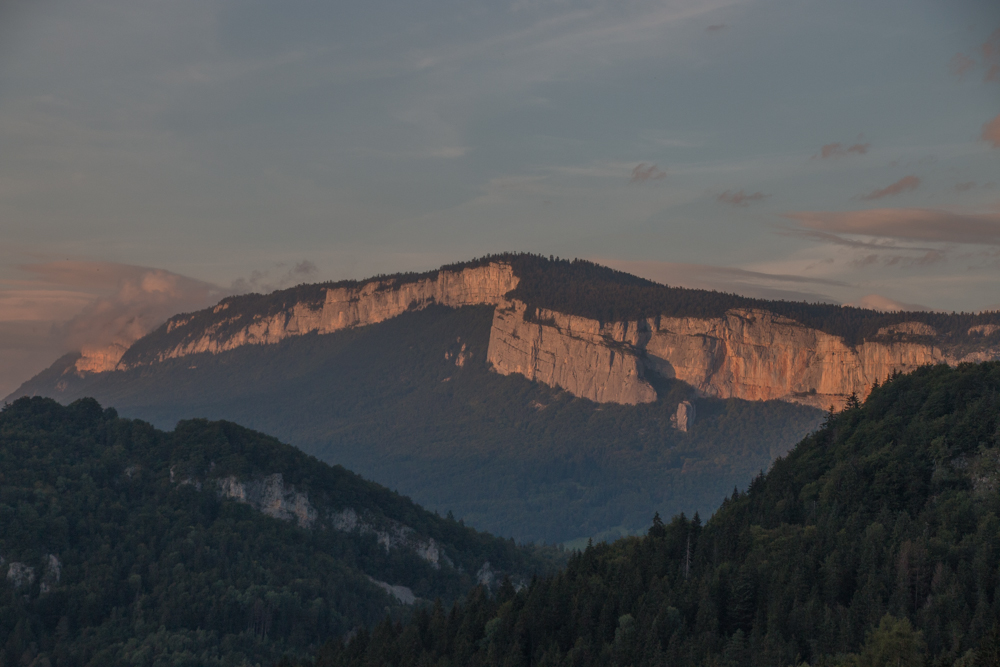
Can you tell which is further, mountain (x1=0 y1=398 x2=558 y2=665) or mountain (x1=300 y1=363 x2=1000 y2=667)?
mountain (x1=0 y1=398 x2=558 y2=665)

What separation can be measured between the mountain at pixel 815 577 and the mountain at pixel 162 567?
32.2m

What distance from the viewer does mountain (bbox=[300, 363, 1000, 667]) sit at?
97625mm

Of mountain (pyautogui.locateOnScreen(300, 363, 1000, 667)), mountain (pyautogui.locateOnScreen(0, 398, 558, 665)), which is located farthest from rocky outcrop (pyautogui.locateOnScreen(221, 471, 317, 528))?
mountain (pyautogui.locateOnScreen(300, 363, 1000, 667))

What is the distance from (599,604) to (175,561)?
80795mm

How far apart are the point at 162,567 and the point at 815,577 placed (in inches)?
3990

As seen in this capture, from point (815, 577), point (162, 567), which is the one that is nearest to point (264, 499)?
point (162, 567)

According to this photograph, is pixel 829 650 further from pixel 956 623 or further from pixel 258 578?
pixel 258 578

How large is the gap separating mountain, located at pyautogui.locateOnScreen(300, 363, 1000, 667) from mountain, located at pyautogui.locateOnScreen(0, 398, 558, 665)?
32216mm

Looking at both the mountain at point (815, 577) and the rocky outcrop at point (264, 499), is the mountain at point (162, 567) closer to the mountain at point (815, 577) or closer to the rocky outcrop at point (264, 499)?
the rocky outcrop at point (264, 499)

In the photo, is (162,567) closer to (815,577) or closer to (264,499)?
(264,499)

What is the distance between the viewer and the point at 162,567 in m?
172

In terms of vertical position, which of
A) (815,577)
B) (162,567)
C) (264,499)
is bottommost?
(162,567)

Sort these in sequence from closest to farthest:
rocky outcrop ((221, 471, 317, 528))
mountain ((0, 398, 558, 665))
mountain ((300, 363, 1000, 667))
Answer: mountain ((300, 363, 1000, 667)) < mountain ((0, 398, 558, 665)) < rocky outcrop ((221, 471, 317, 528))

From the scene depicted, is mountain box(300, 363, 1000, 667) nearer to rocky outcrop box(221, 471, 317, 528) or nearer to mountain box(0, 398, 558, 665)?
mountain box(0, 398, 558, 665)
